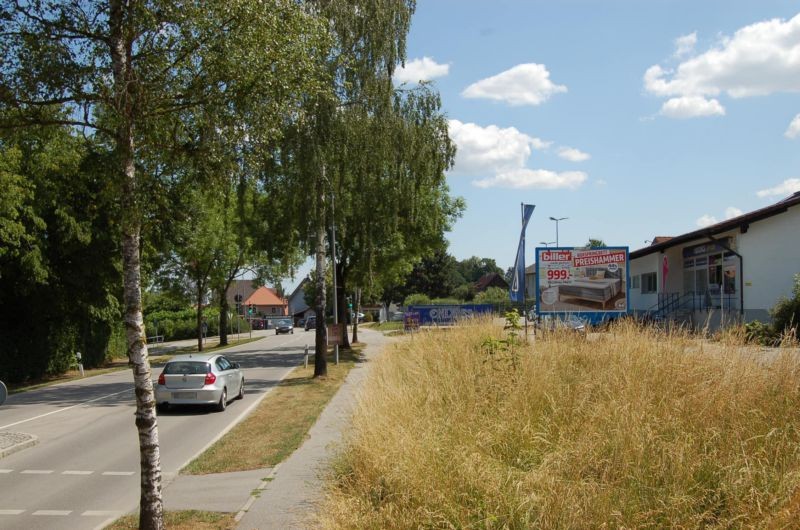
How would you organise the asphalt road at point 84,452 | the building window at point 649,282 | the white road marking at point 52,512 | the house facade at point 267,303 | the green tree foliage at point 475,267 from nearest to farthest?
the white road marking at point 52,512 < the asphalt road at point 84,452 < the building window at point 649,282 < the house facade at point 267,303 < the green tree foliage at point 475,267

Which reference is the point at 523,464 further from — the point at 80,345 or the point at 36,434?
the point at 80,345

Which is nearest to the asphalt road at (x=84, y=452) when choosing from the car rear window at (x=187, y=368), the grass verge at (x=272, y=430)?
the grass verge at (x=272, y=430)

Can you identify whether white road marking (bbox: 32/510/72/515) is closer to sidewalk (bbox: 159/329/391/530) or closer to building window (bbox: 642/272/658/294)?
sidewalk (bbox: 159/329/391/530)

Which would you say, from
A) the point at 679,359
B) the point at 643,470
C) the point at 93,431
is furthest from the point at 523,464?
the point at 93,431

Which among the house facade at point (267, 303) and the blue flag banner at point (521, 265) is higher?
the blue flag banner at point (521, 265)

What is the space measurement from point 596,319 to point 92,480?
66.4ft

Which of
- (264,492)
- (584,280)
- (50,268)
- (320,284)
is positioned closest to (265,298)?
(50,268)

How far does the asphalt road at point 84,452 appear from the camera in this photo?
810cm

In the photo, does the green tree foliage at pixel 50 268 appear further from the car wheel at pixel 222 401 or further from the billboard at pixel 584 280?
the billboard at pixel 584 280

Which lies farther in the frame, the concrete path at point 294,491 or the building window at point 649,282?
the building window at point 649,282

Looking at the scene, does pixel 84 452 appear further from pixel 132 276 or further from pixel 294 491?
pixel 132 276

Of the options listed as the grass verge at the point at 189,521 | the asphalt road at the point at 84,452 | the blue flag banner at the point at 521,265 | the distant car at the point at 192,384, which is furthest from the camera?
the distant car at the point at 192,384

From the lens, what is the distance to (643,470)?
5570 mm

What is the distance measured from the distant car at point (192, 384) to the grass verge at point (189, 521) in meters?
8.67
